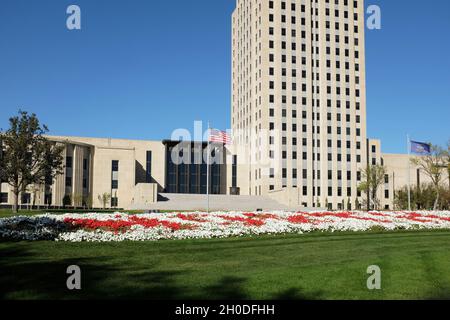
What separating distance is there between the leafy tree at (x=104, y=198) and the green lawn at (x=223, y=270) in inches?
2315

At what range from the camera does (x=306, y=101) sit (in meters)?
91.4

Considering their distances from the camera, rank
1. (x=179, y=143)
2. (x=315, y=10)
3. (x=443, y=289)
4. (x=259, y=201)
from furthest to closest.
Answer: (x=315, y=10)
(x=179, y=143)
(x=259, y=201)
(x=443, y=289)

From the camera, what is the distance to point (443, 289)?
9820mm

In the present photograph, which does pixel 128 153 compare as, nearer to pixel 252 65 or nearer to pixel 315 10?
pixel 252 65

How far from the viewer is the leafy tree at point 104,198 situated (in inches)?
2879

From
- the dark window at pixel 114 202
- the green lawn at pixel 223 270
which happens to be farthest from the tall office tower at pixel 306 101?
the green lawn at pixel 223 270

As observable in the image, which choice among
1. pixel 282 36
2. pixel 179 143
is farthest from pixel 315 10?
pixel 179 143

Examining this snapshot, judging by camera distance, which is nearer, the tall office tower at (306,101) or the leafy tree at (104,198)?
the leafy tree at (104,198)

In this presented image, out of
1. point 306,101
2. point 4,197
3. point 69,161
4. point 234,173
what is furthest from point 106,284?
point 306,101

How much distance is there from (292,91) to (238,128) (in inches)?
768

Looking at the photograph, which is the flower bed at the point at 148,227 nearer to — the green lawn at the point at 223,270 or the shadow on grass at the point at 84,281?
the green lawn at the point at 223,270

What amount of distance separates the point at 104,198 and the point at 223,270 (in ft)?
213

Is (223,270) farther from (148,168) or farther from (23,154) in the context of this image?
(148,168)

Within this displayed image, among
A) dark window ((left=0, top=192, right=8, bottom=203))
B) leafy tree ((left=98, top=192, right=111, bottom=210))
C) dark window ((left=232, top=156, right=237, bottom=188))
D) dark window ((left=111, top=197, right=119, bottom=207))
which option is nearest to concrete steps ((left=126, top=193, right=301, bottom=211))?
leafy tree ((left=98, top=192, right=111, bottom=210))
